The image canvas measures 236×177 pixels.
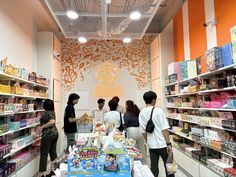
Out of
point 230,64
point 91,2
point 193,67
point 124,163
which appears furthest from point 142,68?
point 124,163

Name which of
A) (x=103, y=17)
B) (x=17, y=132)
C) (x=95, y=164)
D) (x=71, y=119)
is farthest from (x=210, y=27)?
(x=17, y=132)

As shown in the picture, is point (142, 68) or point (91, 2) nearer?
point (91, 2)

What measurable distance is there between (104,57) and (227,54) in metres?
4.89

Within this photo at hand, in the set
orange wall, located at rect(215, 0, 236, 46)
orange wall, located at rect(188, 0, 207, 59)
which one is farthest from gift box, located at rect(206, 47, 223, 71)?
orange wall, located at rect(188, 0, 207, 59)

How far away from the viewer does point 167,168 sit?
3162 mm

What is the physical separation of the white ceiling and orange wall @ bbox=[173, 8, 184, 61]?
103cm

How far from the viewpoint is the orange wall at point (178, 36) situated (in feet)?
19.3

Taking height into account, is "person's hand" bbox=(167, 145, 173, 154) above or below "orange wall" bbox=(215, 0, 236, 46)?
below

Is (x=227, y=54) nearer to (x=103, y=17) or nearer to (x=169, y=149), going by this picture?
(x=169, y=149)

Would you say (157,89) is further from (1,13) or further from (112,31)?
(1,13)

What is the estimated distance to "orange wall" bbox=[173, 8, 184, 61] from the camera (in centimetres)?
589

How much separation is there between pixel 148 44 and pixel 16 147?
17.6 ft

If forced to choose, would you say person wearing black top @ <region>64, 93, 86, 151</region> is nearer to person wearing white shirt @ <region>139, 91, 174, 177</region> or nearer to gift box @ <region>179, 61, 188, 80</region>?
person wearing white shirt @ <region>139, 91, 174, 177</region>

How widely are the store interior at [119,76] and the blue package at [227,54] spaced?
1 centimetres
